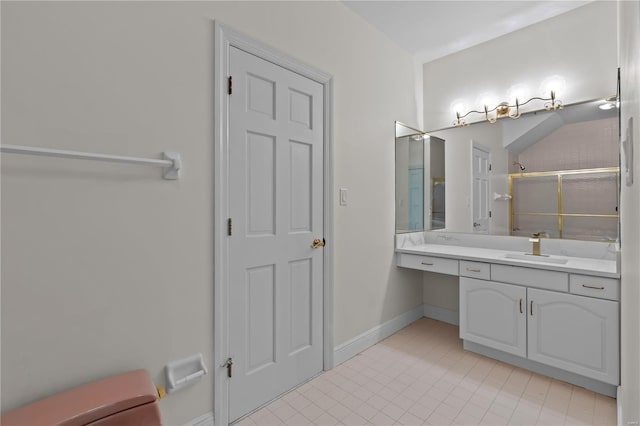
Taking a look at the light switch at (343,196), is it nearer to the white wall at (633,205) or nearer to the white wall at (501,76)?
the white wall at (501,76)

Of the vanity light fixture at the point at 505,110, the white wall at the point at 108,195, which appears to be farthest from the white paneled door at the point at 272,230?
the vanity light fixture at the point at 505,110

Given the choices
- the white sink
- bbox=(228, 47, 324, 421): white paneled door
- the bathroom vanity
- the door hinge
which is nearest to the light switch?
bbox=(228, 47, 324, 421): white paneled door

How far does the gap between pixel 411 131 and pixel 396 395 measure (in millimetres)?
2245

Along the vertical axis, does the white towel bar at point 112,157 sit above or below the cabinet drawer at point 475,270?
above

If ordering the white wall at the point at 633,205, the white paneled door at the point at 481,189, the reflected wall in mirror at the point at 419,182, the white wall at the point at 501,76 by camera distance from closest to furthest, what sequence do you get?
the white wall at the point at 633,205
the white wall at the point at 501,76
the white paneled door at the point at 481,189
the reflected wall in mirror at the point at 419,182

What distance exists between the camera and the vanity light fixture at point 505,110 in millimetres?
2428

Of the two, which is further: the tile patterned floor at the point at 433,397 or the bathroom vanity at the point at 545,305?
the bathroom vanity at the point at 545,305

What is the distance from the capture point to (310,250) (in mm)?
2107

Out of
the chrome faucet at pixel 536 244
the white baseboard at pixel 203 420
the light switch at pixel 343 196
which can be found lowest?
the white baseboard at pixel 203 420

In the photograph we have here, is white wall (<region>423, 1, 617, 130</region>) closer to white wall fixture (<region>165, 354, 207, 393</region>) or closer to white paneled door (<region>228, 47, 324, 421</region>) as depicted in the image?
white paneled door (<region>228, 47, 324, 421</region>)

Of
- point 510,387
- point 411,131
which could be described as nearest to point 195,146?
point 411,131

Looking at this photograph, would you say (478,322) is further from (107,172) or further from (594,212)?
(107,172)

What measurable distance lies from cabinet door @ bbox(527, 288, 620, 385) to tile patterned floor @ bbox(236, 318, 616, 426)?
169 mm

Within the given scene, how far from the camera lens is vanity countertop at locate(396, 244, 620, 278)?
75.1 inches
